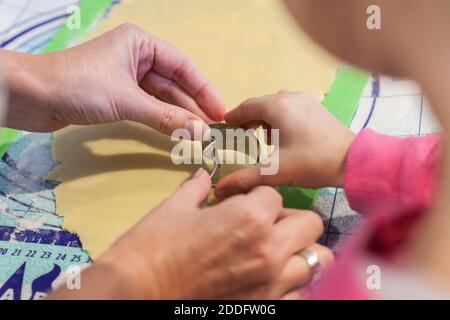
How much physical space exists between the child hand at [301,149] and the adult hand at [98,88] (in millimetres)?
127

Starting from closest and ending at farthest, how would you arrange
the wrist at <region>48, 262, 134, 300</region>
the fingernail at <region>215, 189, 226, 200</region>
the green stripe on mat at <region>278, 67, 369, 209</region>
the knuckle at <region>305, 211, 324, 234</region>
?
the wrist at <region>48, 262, 134, 300</region> < the knuckle at <region>305, 211, 324, 234</region> < the fingernail at <region>215, 189, 226, 200</region> < the green stripe on mat at <region>278, 67, 369, 209</region>

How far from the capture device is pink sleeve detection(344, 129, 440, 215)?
2.18 feet

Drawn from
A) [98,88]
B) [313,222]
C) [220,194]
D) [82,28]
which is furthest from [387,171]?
[82,28]

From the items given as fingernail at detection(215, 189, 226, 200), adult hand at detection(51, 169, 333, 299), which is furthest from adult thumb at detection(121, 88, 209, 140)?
adult hand at detection(51, 169, 333, 299)

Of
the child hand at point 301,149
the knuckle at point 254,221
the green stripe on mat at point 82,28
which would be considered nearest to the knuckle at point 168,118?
the child hand at point 301,149

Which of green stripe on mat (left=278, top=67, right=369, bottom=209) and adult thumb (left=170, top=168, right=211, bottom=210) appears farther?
green stripe on mat (left=278, top=67, right=369, bottom=209)

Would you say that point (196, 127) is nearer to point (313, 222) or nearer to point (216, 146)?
point (216, 146)

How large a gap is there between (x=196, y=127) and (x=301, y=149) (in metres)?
0.17

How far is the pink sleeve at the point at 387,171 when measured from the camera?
0.66 metres

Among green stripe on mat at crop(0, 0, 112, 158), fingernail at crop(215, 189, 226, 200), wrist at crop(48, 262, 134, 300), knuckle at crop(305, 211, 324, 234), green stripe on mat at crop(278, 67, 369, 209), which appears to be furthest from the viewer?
green stripe on mat at crop(0, 0, 112, 158)

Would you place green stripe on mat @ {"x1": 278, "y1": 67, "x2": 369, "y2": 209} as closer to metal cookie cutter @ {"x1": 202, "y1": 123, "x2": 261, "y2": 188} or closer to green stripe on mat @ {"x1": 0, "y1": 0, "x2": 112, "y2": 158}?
metal cookie cutter @ {"x1": 202, "y1": 123, "x2": 261, "y2": 188}

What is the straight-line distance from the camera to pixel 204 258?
612mm

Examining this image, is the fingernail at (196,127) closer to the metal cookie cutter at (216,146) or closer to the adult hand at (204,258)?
the metal cookie cutter at (216,146)

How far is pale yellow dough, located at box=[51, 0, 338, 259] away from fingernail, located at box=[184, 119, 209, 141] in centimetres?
6
